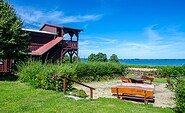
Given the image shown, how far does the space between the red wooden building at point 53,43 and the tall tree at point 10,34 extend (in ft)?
27.9

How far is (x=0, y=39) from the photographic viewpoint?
1434 centimetres

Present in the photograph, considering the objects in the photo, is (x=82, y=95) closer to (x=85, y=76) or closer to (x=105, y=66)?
(x=85, y=76)

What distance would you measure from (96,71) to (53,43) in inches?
395

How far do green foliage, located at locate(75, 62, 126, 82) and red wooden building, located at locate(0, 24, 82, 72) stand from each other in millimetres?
8380

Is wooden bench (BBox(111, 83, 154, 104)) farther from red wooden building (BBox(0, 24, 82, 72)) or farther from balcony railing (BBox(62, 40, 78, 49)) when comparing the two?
balcony railing (BBox(62, 40, 78, 49))

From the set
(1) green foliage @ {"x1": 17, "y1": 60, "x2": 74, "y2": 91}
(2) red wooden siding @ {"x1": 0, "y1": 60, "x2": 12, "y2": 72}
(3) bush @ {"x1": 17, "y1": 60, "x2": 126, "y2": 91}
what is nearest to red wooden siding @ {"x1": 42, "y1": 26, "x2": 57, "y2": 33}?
(2) red wooden siding @ {"x1": 0, "y1": 60, "x2": 12, "y2": 72}

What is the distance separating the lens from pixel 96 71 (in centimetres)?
1928

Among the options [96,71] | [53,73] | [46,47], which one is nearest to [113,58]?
[46,47]

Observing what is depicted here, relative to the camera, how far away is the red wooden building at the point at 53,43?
2577 cm

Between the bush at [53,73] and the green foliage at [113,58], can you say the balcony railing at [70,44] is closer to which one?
the bush at [53,73]

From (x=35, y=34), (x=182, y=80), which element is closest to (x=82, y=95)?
(x=182, y=80)

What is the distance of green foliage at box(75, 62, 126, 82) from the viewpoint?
1791 centimetres

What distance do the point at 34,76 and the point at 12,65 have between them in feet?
37.9

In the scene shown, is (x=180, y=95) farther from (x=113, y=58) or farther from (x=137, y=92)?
(x=113, y=58)
